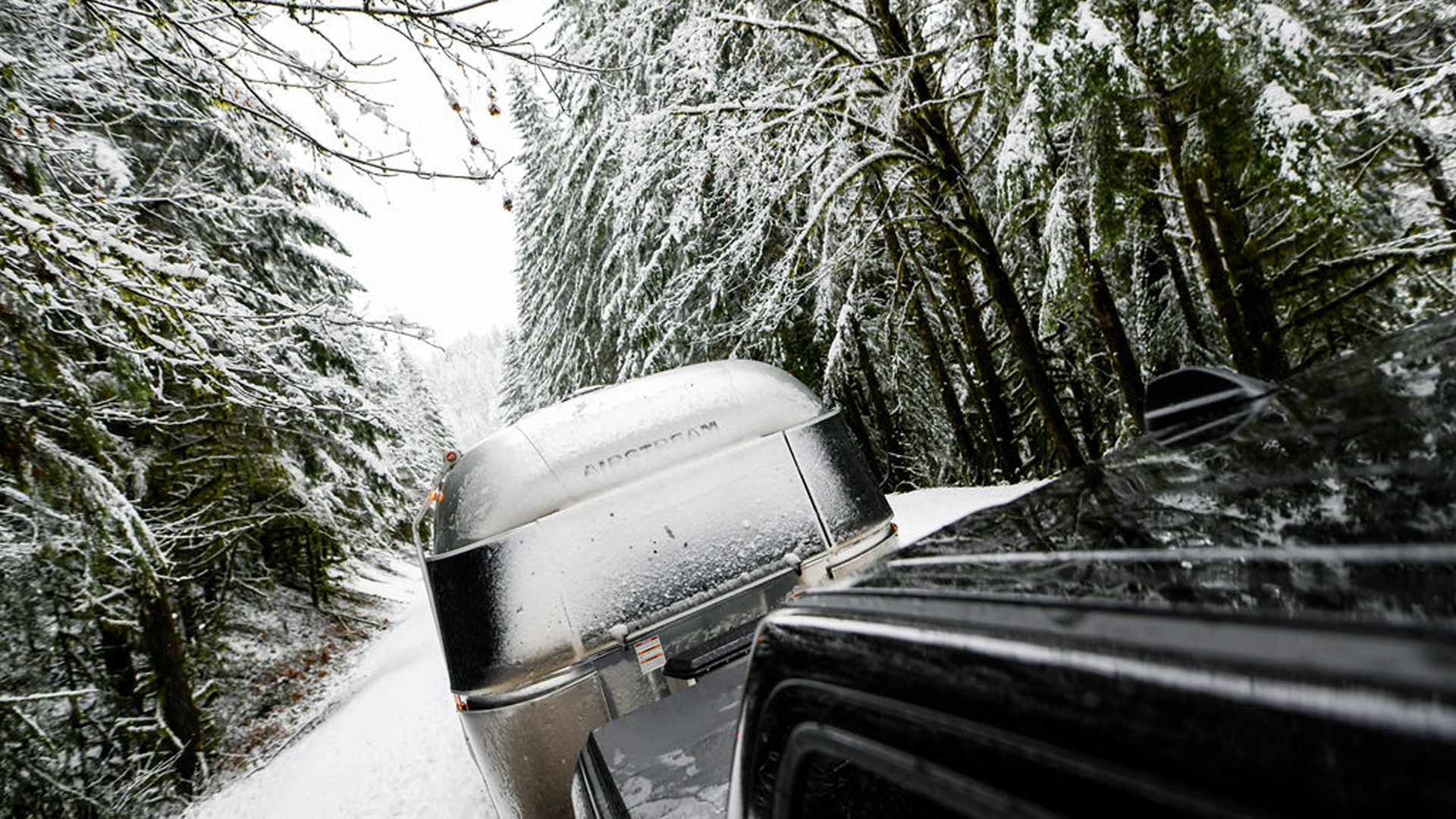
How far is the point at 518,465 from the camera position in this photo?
3348mm

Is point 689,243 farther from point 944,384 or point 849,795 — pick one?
point 849,795

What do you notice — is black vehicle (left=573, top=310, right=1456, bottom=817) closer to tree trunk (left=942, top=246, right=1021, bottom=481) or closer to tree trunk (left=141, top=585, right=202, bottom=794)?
tree trunk (left=942, top=246, right=1021, bottom=481)

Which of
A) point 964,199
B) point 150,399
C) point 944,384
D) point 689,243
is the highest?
point 689,243

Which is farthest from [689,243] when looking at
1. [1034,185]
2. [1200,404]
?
[1200,404]

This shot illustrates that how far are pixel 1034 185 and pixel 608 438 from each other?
514 centimetres

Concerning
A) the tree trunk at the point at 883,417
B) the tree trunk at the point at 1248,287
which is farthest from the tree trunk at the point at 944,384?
the tree trunk at the point at 1248,287

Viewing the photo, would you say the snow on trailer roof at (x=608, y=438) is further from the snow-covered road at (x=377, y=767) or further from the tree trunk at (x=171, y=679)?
the tree trunk at (x=171, y=679)

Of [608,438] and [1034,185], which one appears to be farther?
[1034,185]

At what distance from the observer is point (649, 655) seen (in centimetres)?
324

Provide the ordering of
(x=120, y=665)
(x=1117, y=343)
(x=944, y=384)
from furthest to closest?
(x=944, y=384) → (x=1117, y=343) → (x=120, y=665)

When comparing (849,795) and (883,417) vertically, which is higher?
(883,417)

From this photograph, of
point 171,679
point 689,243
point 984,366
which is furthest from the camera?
point 689,243

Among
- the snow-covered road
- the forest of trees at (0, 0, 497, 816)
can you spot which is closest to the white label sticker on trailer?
the forest of trees at (0, 0, 497, 816)

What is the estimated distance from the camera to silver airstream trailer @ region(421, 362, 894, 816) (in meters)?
3.12
